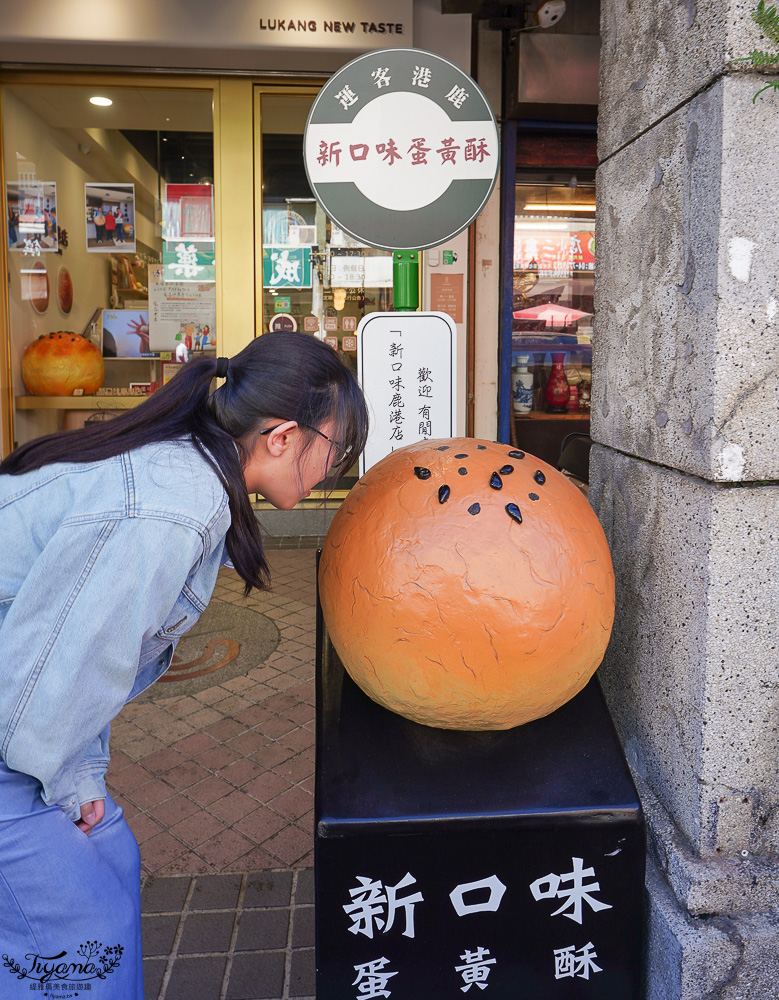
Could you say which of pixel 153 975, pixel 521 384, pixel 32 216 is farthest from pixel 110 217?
pixel 153 975

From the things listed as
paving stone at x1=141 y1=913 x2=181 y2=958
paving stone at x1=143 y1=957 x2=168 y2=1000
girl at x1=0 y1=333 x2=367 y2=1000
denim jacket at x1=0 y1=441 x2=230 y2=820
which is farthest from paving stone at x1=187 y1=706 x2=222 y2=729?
denim jacket at x1=0 y1=441 x2=230 y2=820

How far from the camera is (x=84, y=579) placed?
1.32 m

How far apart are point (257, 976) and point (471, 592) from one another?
5.15 ft

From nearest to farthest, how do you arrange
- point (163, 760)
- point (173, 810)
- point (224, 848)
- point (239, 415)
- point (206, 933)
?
point (239, 415) → point (206, 933) → point (224, 848) → point (173, 810) → point (163, 760)

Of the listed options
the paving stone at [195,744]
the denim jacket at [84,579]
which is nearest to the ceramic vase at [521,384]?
the paving stone at [195,744]

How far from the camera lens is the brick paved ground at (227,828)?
2367 mm

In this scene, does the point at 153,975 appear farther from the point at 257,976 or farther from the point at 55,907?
the point at 55,907

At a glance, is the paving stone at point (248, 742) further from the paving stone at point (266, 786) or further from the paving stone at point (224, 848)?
the paving stone at point (224, 848)

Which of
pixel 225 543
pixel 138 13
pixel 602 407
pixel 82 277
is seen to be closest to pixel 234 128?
pixel 138 13

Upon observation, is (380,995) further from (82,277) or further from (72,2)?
(82,277)

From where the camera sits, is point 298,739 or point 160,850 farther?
point 298,739

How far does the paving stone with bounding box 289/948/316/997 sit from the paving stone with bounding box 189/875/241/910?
34 centimetres

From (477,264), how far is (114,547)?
5739 mm

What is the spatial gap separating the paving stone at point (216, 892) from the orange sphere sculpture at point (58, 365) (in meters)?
5.49
